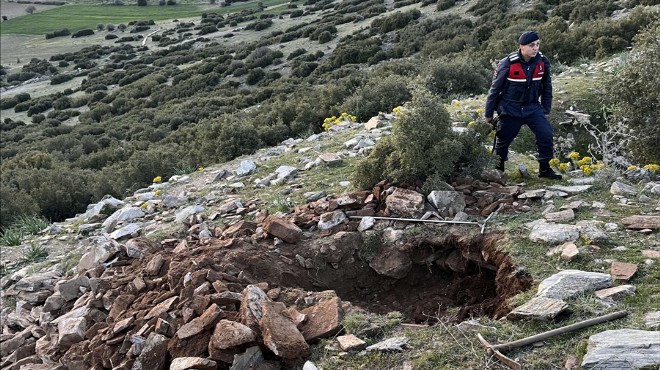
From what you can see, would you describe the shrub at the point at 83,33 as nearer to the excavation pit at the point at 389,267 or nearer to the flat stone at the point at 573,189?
the excavation pit at the point at 389,267

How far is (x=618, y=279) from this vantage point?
390cm

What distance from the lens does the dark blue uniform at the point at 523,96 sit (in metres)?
5.93

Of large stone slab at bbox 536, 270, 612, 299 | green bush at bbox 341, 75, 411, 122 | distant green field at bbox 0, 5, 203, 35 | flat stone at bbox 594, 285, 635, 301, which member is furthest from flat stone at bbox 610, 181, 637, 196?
distant green field at bbox 0, 5, 203, 35

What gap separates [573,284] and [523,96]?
2.72 metres

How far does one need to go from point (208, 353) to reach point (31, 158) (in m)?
18.2

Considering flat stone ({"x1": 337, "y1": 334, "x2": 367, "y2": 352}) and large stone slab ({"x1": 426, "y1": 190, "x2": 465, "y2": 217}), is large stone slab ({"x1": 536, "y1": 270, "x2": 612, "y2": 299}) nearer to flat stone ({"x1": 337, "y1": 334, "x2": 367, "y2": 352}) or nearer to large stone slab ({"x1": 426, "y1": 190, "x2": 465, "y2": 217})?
flat stone ({"x1": 337, "y1": 334, "x2": 367, "y2": 352})

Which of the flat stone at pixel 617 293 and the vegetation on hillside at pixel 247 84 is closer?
the flat stone at pixel 617 293

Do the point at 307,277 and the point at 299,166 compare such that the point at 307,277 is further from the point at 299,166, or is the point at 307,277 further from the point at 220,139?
the point at 220,139

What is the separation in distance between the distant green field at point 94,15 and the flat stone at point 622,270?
65.8 meters

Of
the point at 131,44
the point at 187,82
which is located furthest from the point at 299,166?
the point at 131,44

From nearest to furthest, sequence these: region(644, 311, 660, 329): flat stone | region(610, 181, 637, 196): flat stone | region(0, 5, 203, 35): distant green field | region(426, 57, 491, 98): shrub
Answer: region(644, 311, 660, 329): flat stone → region(610, 181, 637, 196): flat stone → region(426, 57, 491, 98): shrub → region(0, 5, 203, 35): distant green field

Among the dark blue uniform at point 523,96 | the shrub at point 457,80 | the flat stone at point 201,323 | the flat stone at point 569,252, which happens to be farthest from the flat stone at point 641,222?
the shrub at point 457,80

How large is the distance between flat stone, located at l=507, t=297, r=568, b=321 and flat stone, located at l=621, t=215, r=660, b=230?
143 cm

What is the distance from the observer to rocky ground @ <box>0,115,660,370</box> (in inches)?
145
